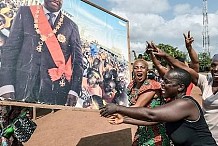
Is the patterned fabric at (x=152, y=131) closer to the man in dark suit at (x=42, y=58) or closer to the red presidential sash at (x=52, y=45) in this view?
the man in dark suit at (x=42, y=58)

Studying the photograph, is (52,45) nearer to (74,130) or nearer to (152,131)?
(152,131)

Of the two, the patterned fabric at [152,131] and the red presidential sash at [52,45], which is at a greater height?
the red presidential sash at [52,45]

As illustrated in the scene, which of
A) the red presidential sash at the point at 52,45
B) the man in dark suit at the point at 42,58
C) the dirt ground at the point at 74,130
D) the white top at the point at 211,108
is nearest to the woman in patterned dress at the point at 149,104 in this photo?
the white top at the point at 211,108

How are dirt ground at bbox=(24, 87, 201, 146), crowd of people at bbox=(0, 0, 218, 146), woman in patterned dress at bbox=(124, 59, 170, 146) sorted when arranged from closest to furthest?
crowd of people at bbox=(0, 0, 218, 146) → woman in patterned dress at bbox=(124, 59, 170, 146) → dirt ground at bbox=(24, 87, 201, 146)

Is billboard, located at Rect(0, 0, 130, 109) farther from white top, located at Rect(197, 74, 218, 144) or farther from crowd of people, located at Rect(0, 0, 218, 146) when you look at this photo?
white top, located at Rect(197, 74, 218, 144)

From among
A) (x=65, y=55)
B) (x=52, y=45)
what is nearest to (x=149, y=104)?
(x=52, y=45)

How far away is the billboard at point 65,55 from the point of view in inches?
207

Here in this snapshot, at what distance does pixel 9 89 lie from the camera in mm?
5199

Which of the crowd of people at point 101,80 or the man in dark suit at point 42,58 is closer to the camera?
the crowd of people at point 101,80

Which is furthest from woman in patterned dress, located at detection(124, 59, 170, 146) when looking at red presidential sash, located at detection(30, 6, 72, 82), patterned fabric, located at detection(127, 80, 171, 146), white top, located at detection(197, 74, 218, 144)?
red presidential sash, located at detection(30, 6, 72, 82)

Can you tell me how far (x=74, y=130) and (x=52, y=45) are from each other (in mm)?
3147

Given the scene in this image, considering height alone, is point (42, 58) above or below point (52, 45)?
below

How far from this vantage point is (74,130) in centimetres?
862

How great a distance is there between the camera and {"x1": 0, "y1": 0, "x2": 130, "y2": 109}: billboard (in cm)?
527
